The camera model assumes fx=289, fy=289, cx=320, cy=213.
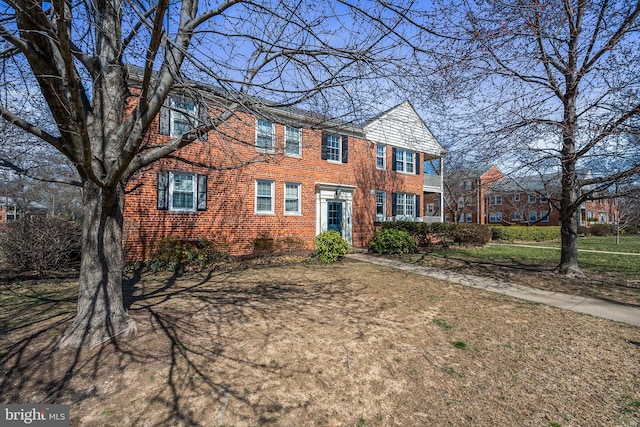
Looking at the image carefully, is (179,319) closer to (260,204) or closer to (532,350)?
(532,350)

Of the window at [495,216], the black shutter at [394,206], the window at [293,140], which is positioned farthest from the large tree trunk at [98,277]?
the window at [495,216]

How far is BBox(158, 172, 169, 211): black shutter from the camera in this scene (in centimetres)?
931

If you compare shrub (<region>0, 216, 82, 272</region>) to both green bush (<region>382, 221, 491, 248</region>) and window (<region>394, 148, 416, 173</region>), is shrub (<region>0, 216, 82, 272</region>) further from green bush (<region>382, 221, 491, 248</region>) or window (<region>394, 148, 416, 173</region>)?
window (<region>394, 148, 416, 173</region>)

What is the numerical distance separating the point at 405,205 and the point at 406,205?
0.42 ft

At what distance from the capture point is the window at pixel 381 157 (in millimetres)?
15297

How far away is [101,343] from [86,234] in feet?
4.35

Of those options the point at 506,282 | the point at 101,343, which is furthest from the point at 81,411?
the point at 506,282

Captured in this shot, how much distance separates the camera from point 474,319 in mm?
4641

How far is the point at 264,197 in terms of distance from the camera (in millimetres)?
11633

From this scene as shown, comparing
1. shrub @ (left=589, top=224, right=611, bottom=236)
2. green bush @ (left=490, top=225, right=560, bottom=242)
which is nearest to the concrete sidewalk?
green bush @ (left=490, top=225, right=560, bottom=242)

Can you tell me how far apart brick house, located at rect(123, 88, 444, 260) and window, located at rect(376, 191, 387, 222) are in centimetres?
5

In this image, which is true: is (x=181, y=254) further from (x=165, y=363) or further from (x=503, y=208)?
(x=503, y=208)

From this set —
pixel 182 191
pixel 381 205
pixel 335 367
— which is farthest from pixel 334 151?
pixel 335 367

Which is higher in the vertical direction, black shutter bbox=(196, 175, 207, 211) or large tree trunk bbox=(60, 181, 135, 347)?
black shutter bbox=(196, 175, 207, 211)
